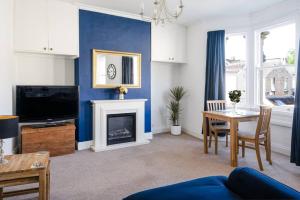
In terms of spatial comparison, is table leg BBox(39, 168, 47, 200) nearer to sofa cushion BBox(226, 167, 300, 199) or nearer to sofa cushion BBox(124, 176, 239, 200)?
sofa cushion BBox(124, 176, 239, 200)

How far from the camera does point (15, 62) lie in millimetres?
3877

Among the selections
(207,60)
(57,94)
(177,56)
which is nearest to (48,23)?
(57,94)

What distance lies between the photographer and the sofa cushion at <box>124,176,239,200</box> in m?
1.46

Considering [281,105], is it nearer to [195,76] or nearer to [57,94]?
[195,76]

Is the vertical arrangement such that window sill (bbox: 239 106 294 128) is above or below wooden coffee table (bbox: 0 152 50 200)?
above

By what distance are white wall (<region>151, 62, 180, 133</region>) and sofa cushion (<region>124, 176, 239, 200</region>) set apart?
392 centimetres

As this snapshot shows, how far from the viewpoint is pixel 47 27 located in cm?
379

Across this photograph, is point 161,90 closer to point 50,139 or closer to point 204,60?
point 204,60

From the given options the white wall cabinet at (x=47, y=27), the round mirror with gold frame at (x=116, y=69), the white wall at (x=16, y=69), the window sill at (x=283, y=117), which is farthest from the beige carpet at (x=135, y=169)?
the white wall cabinet at (x=47, y=27)

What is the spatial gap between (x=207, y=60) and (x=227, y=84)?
753 millimetres

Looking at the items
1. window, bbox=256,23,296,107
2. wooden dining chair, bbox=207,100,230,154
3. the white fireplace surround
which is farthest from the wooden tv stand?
window, bbox=256,23,296,107

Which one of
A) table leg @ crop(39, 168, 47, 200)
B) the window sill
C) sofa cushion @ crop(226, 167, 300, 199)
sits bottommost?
table leg @ crop(39, 168, 47, 200)

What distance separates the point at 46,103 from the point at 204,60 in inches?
140

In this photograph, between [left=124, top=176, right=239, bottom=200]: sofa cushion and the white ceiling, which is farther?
the white ceiling
